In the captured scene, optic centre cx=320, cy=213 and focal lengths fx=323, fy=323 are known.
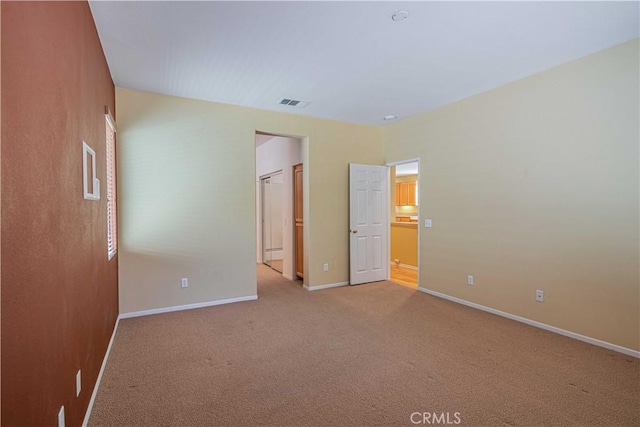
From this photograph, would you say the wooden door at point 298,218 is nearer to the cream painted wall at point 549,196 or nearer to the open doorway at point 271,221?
the open doorway at point 271,221

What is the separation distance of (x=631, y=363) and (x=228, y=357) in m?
3.38

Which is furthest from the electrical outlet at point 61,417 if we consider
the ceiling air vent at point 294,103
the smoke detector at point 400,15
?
the ceiling air vent at point 294,103

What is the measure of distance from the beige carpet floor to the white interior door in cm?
154

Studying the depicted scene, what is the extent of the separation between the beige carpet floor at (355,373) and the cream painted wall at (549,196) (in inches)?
16.6

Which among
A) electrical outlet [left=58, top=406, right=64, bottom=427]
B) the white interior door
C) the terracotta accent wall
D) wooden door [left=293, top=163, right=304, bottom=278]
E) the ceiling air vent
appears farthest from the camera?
wooden door [left=293, top=163, right=304, bottom=278]

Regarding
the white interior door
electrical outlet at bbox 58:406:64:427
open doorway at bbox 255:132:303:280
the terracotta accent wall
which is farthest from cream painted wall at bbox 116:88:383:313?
electrical outlet at bbox 58:406:64:427

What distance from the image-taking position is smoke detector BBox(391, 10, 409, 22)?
2.34 m

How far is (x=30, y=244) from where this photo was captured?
1.17m

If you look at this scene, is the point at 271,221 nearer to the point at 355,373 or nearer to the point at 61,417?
the point at 355,373

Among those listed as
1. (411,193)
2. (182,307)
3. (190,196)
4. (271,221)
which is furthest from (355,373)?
(411,193)

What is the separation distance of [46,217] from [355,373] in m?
2.22

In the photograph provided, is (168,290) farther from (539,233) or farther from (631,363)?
(631,363)

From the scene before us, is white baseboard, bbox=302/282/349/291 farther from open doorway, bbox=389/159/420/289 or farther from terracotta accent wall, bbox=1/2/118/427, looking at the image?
terracotta accent wall, bbox=1/2/118/427

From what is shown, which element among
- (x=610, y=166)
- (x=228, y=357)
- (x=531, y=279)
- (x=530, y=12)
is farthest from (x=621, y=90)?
(x=228, y=357)
